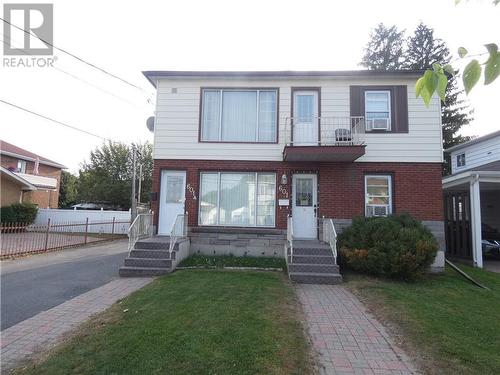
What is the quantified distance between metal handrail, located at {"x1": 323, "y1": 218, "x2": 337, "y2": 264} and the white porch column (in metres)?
5.14

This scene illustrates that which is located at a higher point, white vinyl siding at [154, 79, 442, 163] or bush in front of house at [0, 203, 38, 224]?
white vinyl siding at [154, 79, 442, 163]

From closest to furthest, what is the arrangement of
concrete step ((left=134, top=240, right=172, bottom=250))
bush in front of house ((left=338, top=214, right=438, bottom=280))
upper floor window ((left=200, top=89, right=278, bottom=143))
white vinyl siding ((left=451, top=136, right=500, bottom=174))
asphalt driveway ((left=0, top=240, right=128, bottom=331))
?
asphalt driveway ((left=0, top=240, right=128, bottom=331)), bush in front of house ((left=338, top=214, right=438, bottom=280)), concrete step ((left=134, top=240, right=172, bottom=250)), upper floor window ((left=200, top=89, right=278, bottom=143)), white vinyl siding ((left=451, top=136, right=500, bottom=174))

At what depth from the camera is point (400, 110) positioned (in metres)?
10.9

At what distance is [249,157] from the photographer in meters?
11.2

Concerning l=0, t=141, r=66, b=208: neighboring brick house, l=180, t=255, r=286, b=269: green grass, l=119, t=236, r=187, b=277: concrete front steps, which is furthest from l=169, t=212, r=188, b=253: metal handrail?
l=0, t=141, r=66, b=208: neighboring brick house

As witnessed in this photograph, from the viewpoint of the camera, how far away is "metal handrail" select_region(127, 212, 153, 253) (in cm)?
951

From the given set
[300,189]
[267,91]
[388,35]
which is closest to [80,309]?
[300,189]

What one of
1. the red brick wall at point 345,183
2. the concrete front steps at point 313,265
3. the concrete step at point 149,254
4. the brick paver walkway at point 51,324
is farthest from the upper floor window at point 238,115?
the brick paver walkway at point 51,324

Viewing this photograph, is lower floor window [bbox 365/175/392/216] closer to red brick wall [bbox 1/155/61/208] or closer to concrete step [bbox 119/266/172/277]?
concrete step [bbox 119/266/172/277]

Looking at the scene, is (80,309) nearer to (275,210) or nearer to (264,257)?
(264,257)

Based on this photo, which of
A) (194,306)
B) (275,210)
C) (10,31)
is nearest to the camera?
(194,306)

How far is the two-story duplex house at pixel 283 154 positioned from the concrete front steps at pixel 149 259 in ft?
5.18

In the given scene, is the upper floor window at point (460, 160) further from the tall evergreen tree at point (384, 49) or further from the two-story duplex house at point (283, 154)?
the two-story duplex house at point (283, 154)

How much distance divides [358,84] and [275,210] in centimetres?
505
